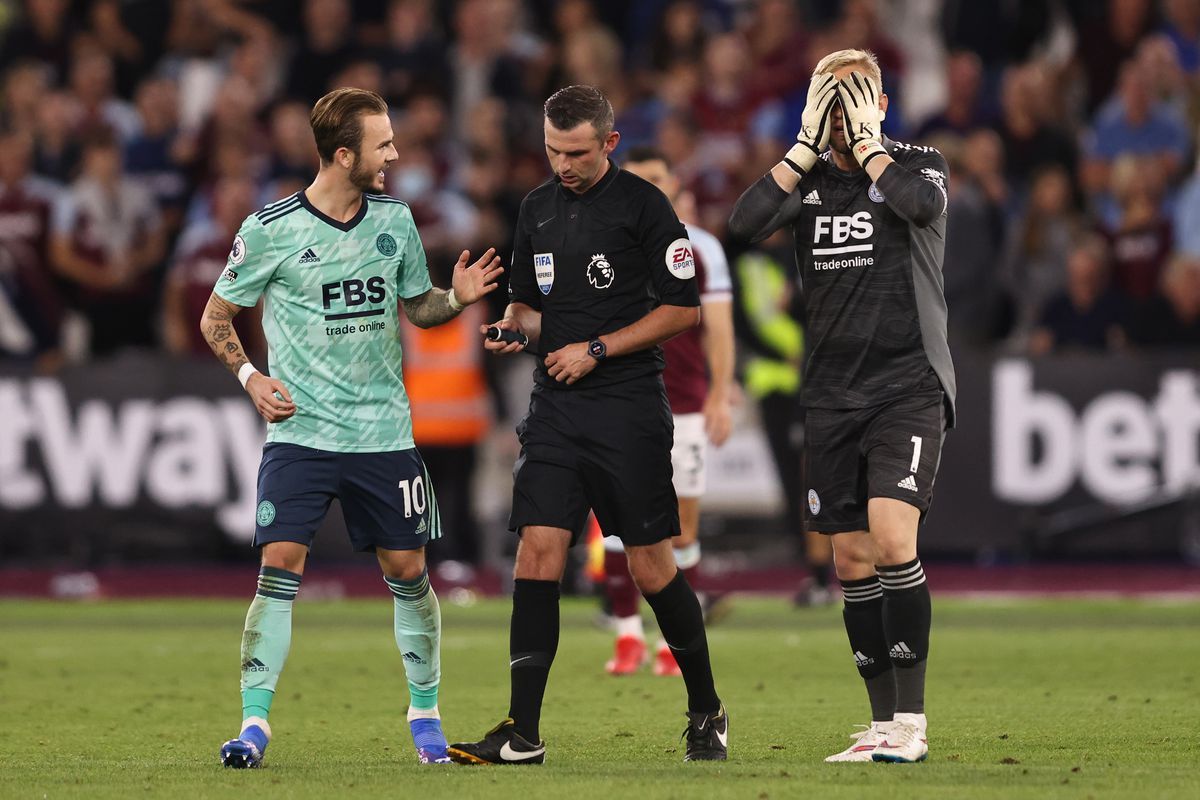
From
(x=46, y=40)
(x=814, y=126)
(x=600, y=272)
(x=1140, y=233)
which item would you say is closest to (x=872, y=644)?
(x=600, y=272)

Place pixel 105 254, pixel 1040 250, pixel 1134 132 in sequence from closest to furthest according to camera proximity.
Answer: pixel 1040 250 < pixel 1134 132 < pixel 105 254

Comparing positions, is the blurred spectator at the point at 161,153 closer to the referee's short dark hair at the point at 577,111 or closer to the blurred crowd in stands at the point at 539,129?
the blurred crowd in stands at the point at 539,129

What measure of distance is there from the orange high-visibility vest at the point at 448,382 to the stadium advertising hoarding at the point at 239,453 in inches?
27.8

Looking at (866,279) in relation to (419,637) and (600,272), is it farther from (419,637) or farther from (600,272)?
(419,637)

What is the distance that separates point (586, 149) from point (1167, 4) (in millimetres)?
13934

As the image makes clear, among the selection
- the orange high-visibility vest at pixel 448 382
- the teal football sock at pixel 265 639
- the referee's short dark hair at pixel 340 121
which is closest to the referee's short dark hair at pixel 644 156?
the referee's short dark hair at pixel 340 121

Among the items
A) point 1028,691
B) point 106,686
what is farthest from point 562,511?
point 106,686

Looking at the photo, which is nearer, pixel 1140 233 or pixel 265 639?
pixel 265 639

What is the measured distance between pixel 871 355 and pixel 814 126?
3.02 feet

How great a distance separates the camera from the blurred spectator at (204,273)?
19047mm

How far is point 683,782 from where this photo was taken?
24.7ft

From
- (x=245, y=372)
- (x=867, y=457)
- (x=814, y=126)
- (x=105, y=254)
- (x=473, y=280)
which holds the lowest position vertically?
(x=867, y=457)

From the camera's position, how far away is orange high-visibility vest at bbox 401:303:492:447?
60.1 ft

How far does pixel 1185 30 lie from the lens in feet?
67.2
